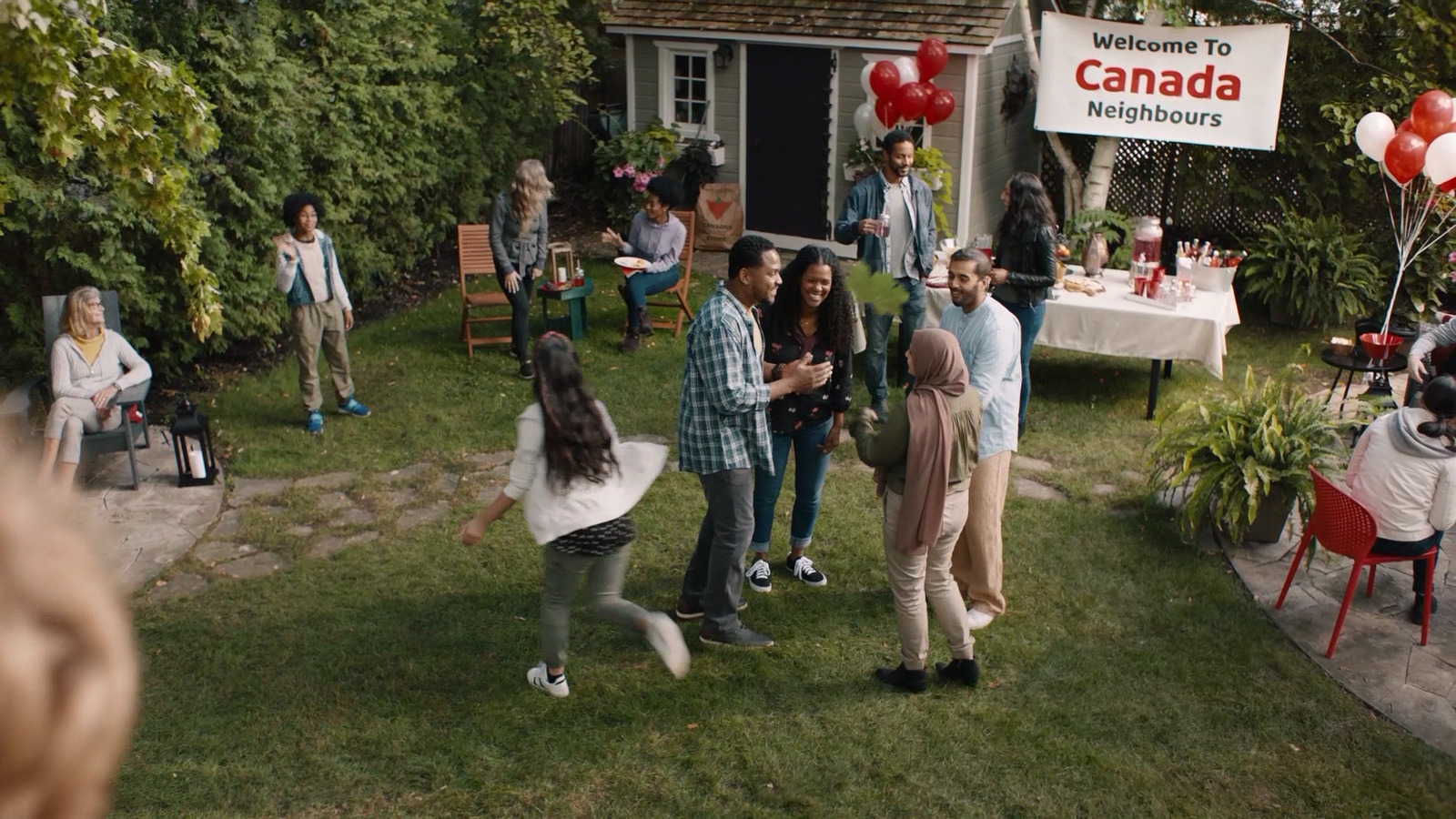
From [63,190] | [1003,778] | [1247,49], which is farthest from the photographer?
[1247,49]

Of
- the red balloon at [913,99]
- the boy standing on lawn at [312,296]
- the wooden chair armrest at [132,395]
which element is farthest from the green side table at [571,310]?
the red balloon at [913,99]

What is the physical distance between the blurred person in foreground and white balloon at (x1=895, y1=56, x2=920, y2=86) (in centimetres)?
1182

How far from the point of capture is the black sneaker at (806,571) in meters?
6.59

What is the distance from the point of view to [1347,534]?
19.1 ft

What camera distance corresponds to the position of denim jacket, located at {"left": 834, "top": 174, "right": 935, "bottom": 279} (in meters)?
8.34

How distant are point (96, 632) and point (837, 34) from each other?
1301 cm

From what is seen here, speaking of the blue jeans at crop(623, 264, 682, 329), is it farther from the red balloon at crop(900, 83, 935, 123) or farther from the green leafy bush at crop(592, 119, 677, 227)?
the green leafy bush at crop(592, 119, 677, 227)

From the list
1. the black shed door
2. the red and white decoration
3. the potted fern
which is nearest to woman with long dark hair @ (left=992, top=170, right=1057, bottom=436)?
the potted fern

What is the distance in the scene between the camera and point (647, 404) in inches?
365

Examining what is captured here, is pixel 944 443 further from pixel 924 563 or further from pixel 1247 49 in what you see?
pixel 1247 49

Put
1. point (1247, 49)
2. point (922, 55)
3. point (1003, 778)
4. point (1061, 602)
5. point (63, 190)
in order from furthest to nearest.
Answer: point (922, 55), point (1247, 49), point (63, 190), point (1061, 602), point (1003, 778)

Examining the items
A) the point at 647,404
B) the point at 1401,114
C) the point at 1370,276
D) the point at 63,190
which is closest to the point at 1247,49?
the point at 1401,114

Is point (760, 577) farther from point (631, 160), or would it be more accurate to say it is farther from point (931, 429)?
point (631, 160)

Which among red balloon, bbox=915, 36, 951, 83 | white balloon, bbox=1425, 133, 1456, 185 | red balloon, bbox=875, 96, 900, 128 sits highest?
red balloon, bbox=915, 36, 951, 83
